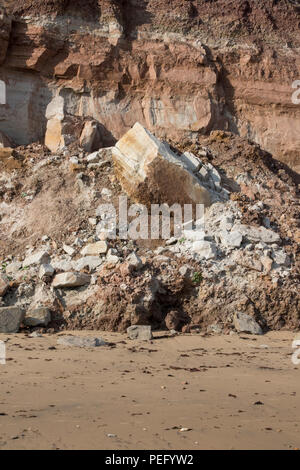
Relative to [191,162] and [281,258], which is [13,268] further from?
[281,258]

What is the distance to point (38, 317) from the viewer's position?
20.7 ft

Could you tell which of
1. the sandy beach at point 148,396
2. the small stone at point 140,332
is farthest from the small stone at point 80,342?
the small stone at point 140,332

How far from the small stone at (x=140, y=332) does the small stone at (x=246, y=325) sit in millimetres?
1399

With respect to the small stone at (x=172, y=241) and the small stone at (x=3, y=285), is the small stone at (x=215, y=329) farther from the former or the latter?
the small stone at (x=3, y=285)

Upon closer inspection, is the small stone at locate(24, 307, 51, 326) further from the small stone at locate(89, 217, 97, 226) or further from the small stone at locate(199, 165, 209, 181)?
the small stone at locate(199, 165, 209, 181)

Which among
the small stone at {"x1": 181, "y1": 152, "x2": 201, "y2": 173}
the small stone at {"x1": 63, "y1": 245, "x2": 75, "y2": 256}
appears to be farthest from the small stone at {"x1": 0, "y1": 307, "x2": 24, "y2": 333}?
the small stone at {"x1": 181, "y1": 152, "x2": 201, "y2": 173}

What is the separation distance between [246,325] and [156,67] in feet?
30.4

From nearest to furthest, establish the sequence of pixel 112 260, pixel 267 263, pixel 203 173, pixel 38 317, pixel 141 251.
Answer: pixel 38 317, pixel 112 260, pixel 267 263, pixel 141 251, pixel 203 173

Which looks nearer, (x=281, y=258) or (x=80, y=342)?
(x=80, y=342)

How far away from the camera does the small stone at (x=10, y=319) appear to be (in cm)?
602

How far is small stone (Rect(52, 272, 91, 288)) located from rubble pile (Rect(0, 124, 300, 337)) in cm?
2

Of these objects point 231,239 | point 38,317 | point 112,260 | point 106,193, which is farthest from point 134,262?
point 106,193

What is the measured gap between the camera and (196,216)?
8516mm
